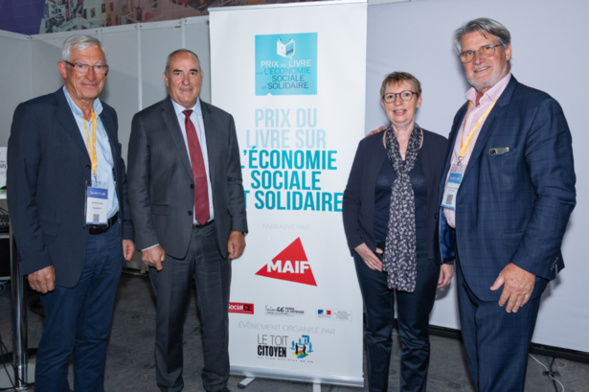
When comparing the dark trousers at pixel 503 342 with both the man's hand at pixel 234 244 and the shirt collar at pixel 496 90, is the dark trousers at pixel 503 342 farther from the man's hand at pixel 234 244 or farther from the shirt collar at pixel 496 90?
the man's hand at pixel 234 244

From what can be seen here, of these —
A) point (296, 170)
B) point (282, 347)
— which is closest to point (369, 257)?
point (296, 170)

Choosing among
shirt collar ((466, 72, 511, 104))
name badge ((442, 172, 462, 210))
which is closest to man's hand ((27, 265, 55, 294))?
name badge ((442, 172, 462, 210))

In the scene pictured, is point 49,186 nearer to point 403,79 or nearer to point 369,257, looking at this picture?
point 369,257

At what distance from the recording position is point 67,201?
1882 millimetres

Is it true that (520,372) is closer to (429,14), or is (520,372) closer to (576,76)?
(576,76)

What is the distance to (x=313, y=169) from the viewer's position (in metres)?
2.49

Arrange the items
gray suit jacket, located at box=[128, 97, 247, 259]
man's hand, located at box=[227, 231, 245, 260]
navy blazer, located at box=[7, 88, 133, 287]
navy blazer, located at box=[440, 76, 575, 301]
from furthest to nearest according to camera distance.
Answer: man's hand, located at box=[227, 231, 245, 260]
gray suit jacket, located at box=[128, 97, 247, 259]
navy blazer, located at box=[7, 88, 133, 287]
navy blazer, located at box=[440, 76, 575, 301]

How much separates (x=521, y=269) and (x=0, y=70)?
5206 millimetres

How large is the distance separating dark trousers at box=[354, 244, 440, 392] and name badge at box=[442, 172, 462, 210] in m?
0.37

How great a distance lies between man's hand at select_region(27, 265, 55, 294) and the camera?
1.82 metres

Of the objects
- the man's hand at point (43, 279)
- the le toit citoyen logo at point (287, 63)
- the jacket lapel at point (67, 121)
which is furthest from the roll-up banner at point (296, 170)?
the man's hand at point (43, 279)

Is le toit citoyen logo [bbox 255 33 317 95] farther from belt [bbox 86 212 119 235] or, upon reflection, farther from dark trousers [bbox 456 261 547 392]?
dark trousers [bbox 456 261 547 392]

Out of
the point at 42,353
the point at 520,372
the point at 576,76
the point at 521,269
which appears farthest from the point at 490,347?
the point at 576,76

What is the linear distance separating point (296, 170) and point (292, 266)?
59cm
